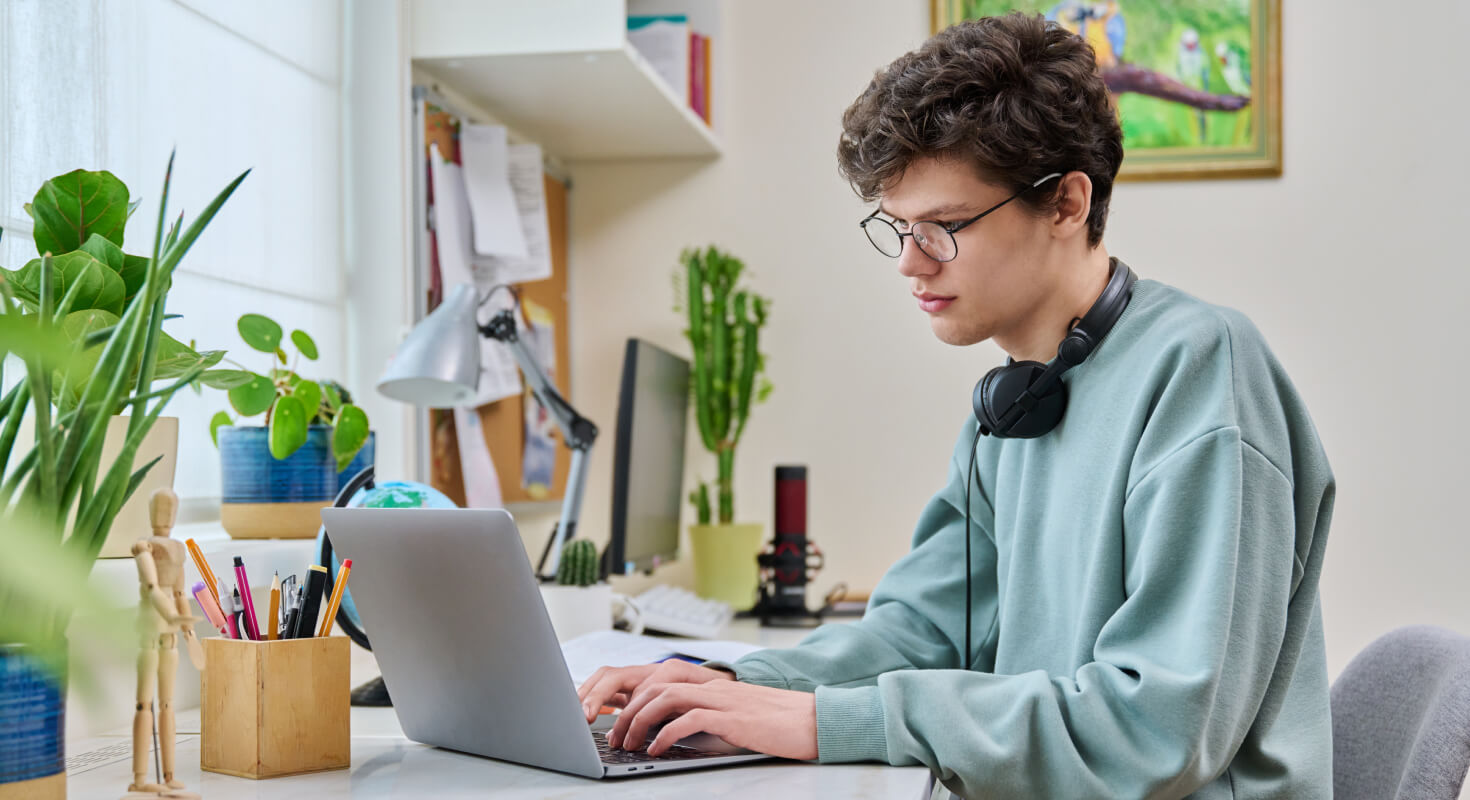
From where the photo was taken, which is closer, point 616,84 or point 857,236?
point 616,84

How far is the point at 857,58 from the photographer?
2.50 m

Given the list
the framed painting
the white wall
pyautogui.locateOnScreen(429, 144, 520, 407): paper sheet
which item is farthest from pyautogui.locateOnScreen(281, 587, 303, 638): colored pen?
the framed painting

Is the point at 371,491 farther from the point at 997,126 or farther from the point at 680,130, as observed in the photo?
the point at 680,130

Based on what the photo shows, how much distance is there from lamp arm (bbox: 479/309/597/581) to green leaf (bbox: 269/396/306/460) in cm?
40

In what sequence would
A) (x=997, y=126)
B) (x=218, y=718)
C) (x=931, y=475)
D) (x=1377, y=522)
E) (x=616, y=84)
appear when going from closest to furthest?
(x=218, y=718) → (x=997, y=126) → (x=616, y=84) → (x=1377, y=522) → (x=931, y=475)

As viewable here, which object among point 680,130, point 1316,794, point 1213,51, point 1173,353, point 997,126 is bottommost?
point 1316,794

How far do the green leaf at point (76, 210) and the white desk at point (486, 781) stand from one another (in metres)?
0.40

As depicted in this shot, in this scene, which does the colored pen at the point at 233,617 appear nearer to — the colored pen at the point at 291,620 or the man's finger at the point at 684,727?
the colored pen at the point at 291,620

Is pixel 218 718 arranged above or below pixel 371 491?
below

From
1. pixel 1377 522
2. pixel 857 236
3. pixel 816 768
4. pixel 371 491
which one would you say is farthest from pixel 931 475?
pixel 816 768

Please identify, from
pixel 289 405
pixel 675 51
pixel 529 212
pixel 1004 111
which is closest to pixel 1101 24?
pixel 675 51

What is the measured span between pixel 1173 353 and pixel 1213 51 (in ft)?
5.65

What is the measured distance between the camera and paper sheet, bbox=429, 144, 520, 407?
1.89 metres

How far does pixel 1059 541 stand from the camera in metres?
1.02
